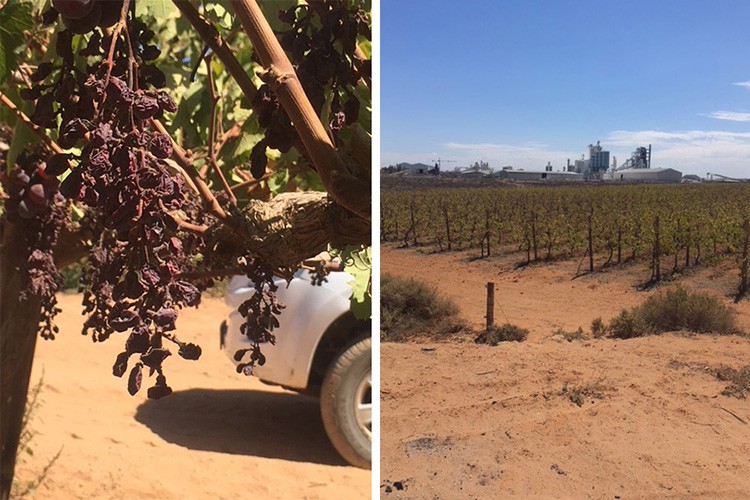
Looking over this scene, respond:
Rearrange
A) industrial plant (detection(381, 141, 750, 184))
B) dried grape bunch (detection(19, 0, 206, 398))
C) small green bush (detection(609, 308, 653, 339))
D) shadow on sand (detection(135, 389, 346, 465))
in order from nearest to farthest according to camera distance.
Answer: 1. dried grape bunch (detection(19, 0, 206, 398))
2. industrial plant (detection(381, 141, 750, 184))
3. small green bush (detection(609, 308, 653, 339))
4. shadow on sand (detection(135, 389, 346, 465))

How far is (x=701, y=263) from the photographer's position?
122 inches

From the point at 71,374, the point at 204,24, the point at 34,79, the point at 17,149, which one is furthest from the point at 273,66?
the point at 71,374

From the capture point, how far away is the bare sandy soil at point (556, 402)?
3.22 metres

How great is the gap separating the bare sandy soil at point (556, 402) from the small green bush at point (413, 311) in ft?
0.16

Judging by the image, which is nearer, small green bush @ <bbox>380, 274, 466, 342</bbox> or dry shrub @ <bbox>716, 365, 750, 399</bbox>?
dry shrub @ <bbox>716, 365, 750, 399</bbox>

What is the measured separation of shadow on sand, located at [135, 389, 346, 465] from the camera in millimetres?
3904

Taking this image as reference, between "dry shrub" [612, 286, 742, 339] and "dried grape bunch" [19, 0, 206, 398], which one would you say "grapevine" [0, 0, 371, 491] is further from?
"dry shrub" [612, 286, 742, 339]

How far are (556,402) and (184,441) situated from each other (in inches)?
71.3

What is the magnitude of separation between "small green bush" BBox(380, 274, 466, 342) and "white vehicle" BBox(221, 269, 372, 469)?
15cm

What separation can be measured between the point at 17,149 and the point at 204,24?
1.69 feet

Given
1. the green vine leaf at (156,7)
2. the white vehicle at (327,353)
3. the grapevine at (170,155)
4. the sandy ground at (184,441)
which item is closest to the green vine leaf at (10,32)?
the grapevine at (170,155)

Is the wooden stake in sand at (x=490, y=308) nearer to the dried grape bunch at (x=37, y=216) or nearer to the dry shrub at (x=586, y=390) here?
the dry shrub at (x=586, y=390)

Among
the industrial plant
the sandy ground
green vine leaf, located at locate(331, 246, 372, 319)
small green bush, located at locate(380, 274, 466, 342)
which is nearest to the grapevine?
green vine leaf, located at locate(331, 246, 372, 319)

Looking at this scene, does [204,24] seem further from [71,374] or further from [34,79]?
[71,374]
